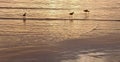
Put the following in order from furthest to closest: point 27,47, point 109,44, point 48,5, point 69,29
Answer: point 48,5 < point 69,29 < point 109,44 < point 27,47

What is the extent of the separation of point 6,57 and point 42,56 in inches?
45.4

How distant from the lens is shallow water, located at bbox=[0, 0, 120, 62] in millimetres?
11531

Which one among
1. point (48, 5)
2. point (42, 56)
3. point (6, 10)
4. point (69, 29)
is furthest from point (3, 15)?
point (42, 56)

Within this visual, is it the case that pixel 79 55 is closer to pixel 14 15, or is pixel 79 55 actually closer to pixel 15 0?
pixel 14 15

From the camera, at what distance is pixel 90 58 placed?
11.1 metres

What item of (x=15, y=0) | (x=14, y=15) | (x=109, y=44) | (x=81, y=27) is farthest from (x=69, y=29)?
(x=15, y=0)

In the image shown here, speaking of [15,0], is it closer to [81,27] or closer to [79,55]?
[81,27]

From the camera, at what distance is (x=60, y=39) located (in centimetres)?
1472

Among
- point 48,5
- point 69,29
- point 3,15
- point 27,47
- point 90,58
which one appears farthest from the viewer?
point 48,5

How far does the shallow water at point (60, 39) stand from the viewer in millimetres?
11531

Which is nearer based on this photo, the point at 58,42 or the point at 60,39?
the point at 58,42

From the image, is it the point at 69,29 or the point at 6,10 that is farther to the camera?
the point at 6,10

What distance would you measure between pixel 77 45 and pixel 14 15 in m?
8.63

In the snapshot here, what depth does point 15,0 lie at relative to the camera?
98.5ft
